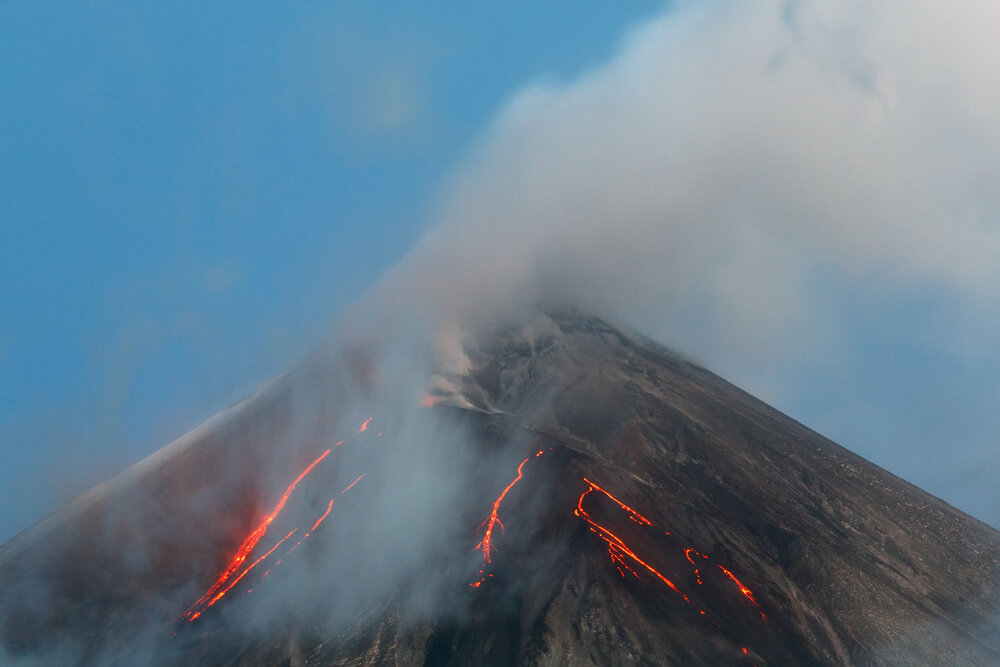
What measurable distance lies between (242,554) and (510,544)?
19838mm

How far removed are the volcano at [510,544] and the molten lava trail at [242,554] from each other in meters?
0.21

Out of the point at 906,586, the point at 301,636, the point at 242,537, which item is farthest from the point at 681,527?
the point at 242,537

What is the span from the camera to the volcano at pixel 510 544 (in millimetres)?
47969

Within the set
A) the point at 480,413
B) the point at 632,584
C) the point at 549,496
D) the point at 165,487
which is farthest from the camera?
the point at 480,413

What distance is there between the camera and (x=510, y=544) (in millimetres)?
55062

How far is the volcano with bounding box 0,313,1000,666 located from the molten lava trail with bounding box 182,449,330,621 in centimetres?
21

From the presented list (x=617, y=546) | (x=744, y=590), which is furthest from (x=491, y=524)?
(x=744, y=590)

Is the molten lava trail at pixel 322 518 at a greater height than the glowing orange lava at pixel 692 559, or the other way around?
the glowing orange lava at pixel 692 559

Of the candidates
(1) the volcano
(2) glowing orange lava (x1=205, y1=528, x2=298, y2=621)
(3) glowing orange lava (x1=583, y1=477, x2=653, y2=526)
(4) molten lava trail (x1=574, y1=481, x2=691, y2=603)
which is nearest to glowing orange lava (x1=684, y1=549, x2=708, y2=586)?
(1) the volcano

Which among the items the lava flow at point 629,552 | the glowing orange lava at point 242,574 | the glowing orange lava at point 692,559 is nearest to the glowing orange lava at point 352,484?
the glowing orange lava at point 242,574

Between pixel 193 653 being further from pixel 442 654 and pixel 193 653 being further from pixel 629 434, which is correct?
pixel 629 434

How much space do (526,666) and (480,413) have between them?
28922mm

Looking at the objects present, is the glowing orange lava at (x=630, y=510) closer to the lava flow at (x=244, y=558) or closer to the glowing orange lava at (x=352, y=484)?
the glowing orange lava at (x=352, y=484)

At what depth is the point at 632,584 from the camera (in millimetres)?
50062
